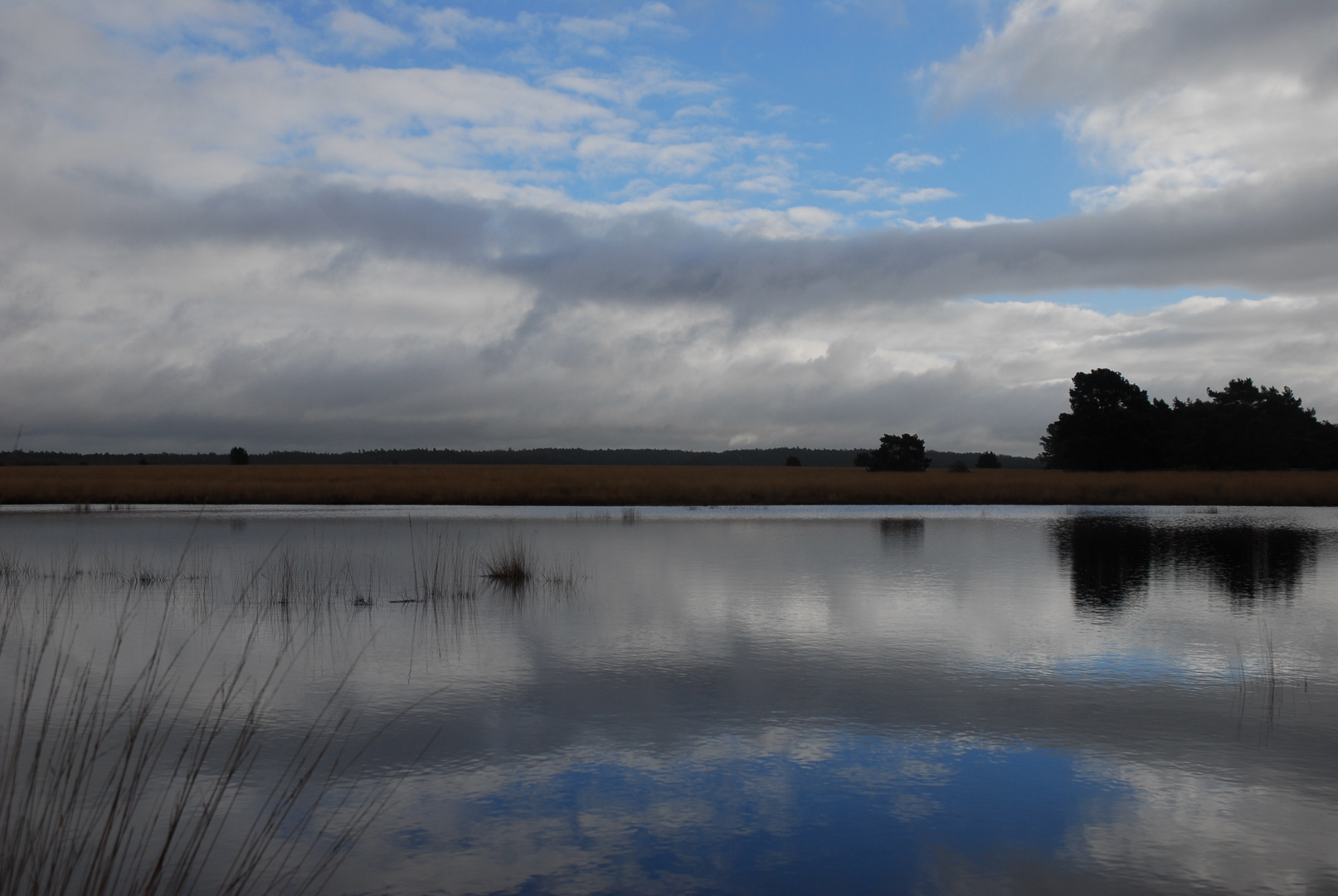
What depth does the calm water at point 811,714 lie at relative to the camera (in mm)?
3830

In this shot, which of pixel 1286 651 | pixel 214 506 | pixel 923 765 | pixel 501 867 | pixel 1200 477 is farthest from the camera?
pixel 1200 477

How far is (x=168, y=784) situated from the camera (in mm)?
4652

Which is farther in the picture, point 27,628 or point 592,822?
point 27,628

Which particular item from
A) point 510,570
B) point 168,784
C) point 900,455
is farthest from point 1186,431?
point 168,784

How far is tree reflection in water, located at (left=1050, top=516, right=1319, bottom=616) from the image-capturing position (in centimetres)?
1116

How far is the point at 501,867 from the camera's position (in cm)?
374

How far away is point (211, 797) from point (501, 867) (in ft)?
5.20

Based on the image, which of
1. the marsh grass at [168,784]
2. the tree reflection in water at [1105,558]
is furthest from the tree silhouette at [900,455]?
the marsh grass at [168,784]

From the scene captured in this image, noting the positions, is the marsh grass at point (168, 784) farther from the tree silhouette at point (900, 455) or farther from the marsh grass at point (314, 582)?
the tree silhouette at point (900, 455)

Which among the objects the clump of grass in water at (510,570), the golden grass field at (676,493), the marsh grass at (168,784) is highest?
the golden grass field at (676,493)

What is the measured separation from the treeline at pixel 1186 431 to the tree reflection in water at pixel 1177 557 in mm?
36612

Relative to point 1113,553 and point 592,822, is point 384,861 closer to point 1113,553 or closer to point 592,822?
point 592,822

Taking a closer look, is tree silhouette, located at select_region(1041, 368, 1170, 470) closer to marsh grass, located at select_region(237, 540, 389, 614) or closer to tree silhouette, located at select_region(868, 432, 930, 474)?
tree silhouette, located at select_region(868, 432, 930, 474)

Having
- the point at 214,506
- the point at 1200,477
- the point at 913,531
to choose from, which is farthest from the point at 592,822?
the point at 1200,477
